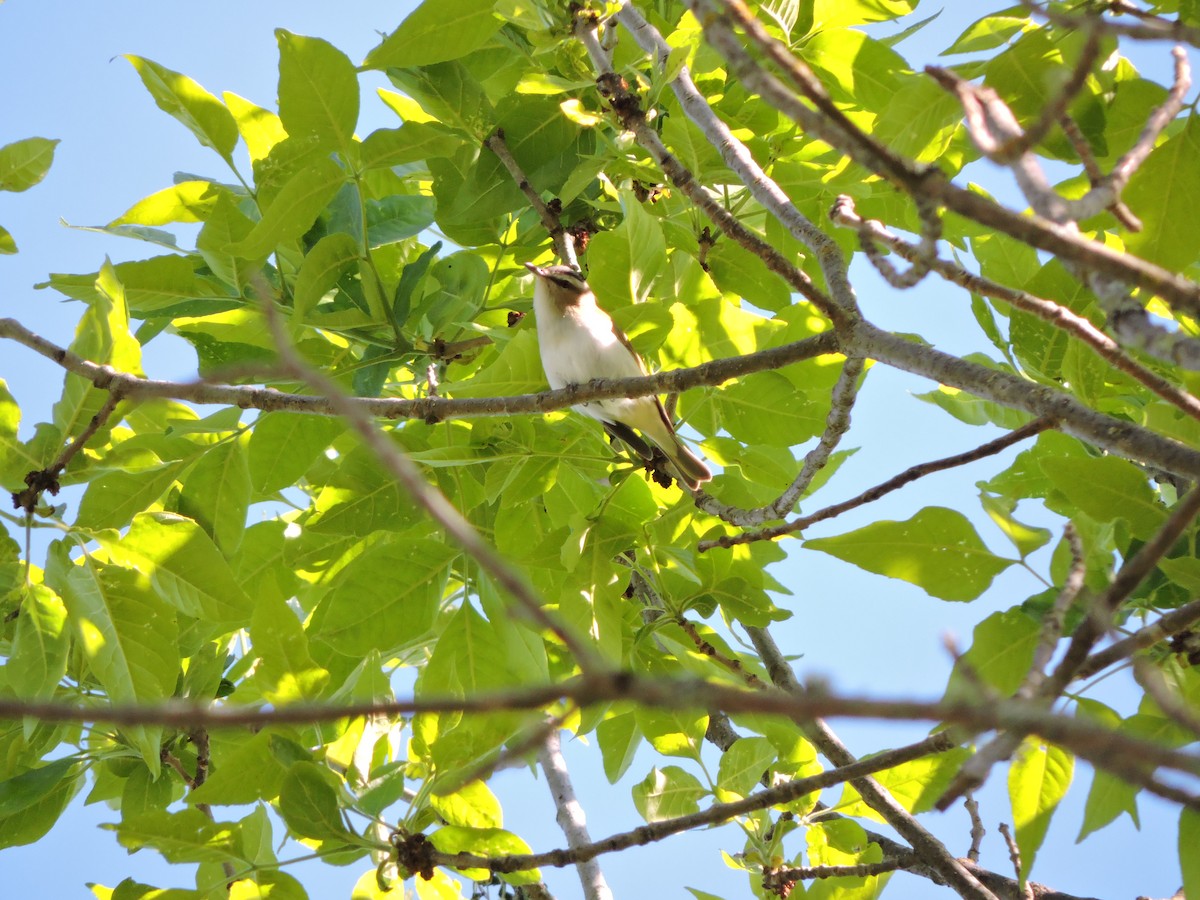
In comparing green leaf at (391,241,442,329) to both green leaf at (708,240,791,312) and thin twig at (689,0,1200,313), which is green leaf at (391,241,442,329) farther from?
thin twig at (689,0,1200,313)

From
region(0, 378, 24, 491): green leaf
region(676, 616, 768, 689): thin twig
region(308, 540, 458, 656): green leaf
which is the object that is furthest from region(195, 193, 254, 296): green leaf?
region(676, 616, 768, 689): thin twig

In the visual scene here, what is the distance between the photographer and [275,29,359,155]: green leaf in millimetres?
2572

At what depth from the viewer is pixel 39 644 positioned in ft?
7.98

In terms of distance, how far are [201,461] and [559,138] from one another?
151 centimetres

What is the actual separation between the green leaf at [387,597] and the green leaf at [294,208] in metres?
0.89

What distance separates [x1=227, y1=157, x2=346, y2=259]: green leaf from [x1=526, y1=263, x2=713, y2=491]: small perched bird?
0.92m

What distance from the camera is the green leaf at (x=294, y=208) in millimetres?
2555

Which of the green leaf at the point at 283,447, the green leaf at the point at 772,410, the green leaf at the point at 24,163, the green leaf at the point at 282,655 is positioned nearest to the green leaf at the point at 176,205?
the green leaf at the point at 24,163

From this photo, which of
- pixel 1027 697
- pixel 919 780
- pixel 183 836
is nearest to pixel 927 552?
pixel 1027 697

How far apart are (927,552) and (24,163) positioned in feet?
8.38

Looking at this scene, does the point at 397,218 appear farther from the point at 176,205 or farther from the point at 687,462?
the point at 687,462

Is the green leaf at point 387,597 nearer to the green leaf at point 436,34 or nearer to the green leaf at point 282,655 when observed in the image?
the green leaf at point 282,655

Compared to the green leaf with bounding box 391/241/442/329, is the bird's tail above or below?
below

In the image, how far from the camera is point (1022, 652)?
6.27 feet
